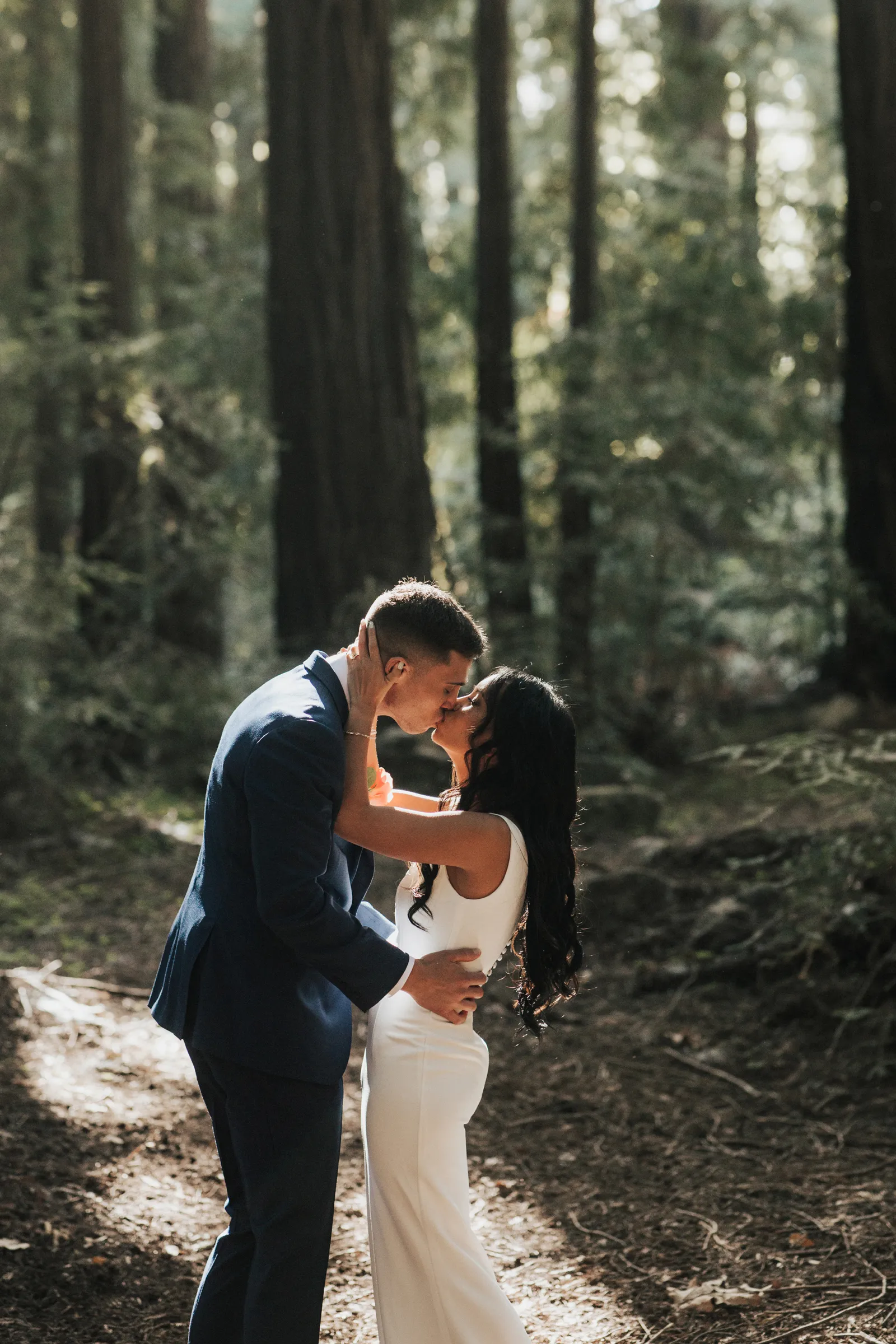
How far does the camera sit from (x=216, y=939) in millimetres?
2934

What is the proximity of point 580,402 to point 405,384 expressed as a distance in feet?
7.05

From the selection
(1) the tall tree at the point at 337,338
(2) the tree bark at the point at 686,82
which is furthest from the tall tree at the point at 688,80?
(1) the tall tree at the point at 337,338

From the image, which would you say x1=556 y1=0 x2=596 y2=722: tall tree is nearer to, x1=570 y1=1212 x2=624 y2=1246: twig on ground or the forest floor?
the forest floor

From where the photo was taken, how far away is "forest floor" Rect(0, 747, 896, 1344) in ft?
12.7

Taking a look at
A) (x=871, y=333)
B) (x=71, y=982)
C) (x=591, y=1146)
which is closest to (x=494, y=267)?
(x=871, y=333)

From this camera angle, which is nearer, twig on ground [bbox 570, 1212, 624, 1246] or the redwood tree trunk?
twig on ground [bbox 570, 1212, 624, 1246]

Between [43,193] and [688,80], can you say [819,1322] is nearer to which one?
[43,193]

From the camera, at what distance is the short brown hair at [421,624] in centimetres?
300

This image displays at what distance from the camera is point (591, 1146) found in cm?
506

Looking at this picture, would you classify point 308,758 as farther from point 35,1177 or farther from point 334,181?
point 334,181

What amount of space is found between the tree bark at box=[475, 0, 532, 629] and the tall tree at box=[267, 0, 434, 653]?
295 centimetres

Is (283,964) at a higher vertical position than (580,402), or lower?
lower

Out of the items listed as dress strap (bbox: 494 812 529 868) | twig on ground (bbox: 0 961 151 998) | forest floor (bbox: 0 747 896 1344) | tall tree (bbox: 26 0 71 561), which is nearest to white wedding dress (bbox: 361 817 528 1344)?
dress strap (bbox: 494 812 529 868)

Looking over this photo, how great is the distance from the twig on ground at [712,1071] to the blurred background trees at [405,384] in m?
4.45
